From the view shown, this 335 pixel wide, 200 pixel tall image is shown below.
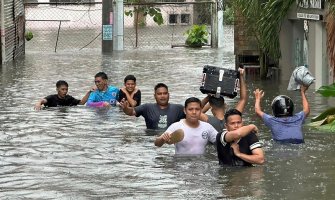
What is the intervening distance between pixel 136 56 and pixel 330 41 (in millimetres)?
25896

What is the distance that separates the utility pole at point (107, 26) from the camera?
43.8m

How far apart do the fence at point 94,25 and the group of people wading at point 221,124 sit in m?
31.1

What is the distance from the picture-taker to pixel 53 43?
161 feet

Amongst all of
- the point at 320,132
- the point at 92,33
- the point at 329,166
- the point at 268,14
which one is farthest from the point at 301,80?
the point at 92,33

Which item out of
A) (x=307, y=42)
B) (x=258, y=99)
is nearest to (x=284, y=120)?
(x=258, y=99)

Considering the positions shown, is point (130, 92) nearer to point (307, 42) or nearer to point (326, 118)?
point (326, 118)

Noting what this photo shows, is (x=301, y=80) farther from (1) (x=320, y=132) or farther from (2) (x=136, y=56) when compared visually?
(2) (x=136, y=56)

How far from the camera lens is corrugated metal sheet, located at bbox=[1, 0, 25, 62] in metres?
38.9

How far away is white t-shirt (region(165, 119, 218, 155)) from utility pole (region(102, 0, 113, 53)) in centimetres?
3010

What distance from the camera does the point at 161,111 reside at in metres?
16.4

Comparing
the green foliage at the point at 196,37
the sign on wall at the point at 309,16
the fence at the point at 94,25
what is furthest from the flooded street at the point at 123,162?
the fence at the point at 94,25

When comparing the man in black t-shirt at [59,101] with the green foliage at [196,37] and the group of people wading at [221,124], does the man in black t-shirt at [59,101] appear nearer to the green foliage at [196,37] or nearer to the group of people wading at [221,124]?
the group of people wading at [221,124]

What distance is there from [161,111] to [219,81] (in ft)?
5.83

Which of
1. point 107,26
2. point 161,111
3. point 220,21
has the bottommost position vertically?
point 161,111
